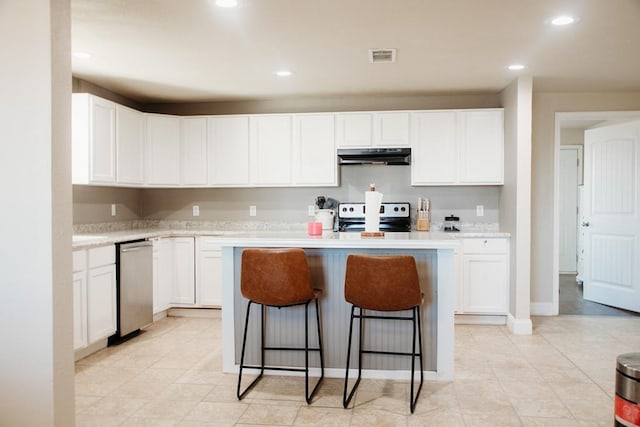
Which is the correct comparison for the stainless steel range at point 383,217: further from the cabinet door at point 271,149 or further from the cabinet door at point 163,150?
the cabinet door at point 163,150

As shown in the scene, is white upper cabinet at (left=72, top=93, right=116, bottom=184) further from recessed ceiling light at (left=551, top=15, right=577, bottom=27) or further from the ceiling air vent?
recessed ceiling light at (left=551, top=15, right=577, bottom=27)

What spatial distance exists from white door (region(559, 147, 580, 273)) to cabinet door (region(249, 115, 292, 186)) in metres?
5.09

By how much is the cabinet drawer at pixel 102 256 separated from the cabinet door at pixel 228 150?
1.60 metres

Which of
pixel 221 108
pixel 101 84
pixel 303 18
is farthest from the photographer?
pixel 221 108

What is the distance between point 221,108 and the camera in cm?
565

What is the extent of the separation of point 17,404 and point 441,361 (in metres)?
2.44

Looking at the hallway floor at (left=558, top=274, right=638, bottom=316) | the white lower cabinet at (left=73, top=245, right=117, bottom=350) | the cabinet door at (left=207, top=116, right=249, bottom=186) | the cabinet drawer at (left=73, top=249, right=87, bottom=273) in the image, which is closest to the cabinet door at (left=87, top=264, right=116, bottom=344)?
the white lower cabinet at (left=73, top=245, right=117, bottom=350)

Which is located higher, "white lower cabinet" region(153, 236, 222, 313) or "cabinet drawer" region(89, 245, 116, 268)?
"cabinet drawer" region(89, 245, 116, 268)

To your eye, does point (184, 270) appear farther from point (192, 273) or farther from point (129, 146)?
point (129, 146)

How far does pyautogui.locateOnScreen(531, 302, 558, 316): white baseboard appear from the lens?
204 inches

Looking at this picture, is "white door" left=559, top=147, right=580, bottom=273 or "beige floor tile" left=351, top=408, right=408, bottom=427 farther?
"white door" left=559, top=147, right=580, bottom=273

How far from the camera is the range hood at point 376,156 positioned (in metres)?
5.04

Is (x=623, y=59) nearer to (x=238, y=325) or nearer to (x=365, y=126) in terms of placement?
(x=365, y=126)

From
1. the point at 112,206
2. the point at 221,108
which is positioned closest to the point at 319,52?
the point at 221,108
